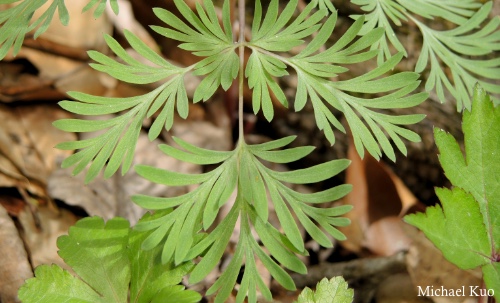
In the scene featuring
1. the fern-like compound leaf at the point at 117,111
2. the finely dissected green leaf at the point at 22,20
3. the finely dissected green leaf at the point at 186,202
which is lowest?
the finely dissected green leaf at the point at 186,202

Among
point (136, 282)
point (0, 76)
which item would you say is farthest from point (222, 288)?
point (0, 76)

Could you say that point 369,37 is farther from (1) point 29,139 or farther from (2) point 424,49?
(1) point 29,139

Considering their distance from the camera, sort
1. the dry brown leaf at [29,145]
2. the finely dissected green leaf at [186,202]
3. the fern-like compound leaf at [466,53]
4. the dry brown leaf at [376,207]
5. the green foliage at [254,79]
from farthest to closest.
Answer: the dry brown leaf at [376,207]
the dry brown leaf at [29,145]
the fern-like compound leaf at [466,53]
the green foliage at [254,79]
the finely dissected green leaf at [186,202]

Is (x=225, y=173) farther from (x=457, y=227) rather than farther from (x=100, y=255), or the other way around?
(x=457, y=227)

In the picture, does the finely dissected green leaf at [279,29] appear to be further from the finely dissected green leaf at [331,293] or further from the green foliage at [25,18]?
the finely dissected green leaf at [331,293]

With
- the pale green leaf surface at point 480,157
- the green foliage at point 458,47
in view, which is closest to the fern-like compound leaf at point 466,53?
the green foliage at point 458,47

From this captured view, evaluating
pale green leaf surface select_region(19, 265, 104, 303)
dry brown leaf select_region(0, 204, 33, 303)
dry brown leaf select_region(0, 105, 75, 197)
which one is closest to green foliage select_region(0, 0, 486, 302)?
pale green leaf surface select_region(19, 265, 104, 303)

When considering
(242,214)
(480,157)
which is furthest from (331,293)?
(480,157)
